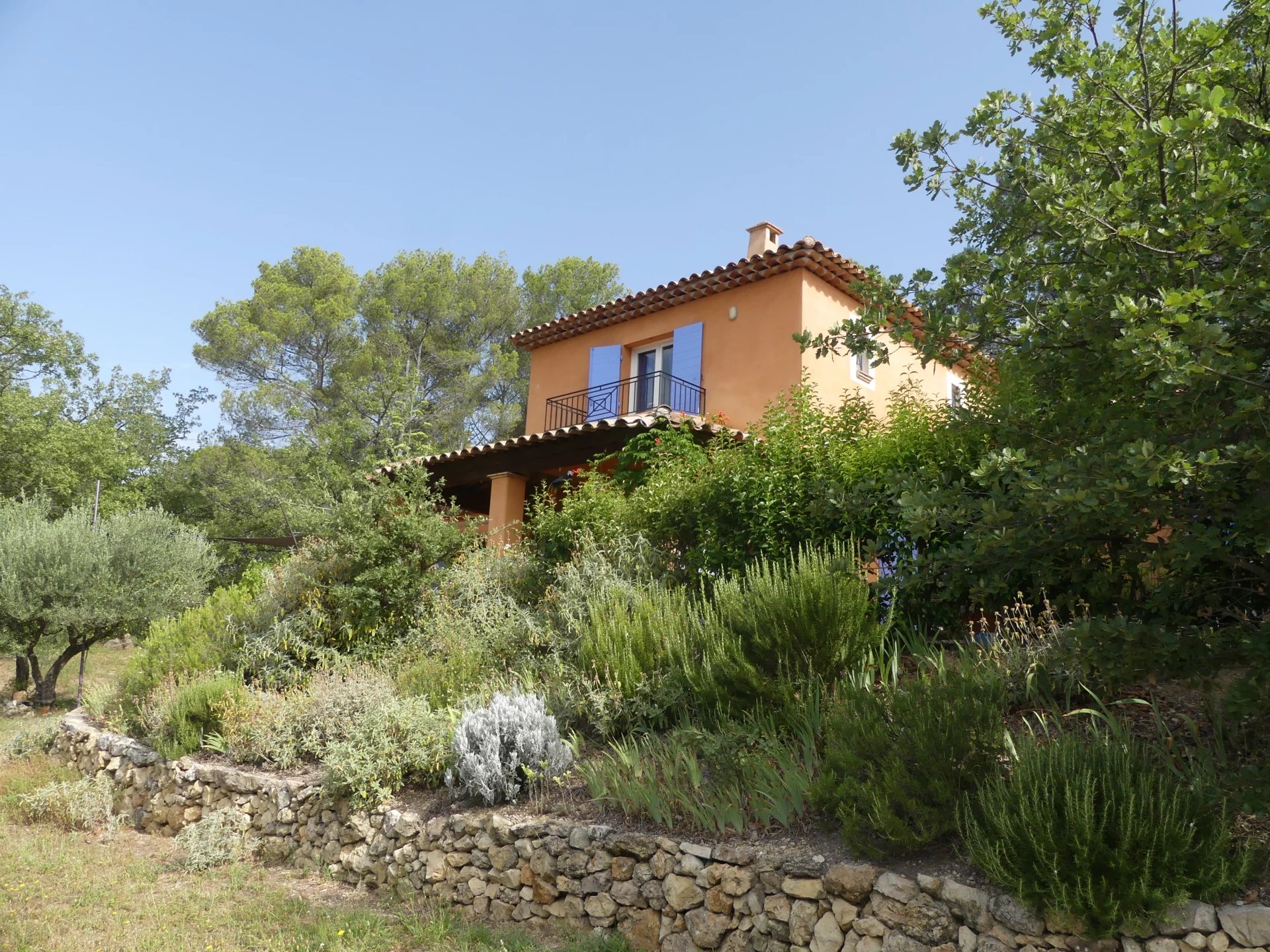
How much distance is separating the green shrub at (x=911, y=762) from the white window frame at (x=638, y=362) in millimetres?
11071

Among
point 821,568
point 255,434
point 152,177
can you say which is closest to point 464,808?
point 821,568

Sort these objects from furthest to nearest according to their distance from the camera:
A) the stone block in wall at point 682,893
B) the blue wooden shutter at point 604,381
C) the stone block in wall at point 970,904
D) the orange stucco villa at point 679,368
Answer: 1. the blue wooden shutter at point 604,381
2. the orange stucco villa at point 679,368
3. the stone block in wall at point 682,893
4. the stone block in wall at point 970,904

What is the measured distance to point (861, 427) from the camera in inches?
307

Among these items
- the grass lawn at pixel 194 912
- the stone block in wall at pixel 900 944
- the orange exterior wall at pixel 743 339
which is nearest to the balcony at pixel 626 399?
the orange exterior wall at pixel 743 339

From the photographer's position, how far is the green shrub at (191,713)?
8.49 m

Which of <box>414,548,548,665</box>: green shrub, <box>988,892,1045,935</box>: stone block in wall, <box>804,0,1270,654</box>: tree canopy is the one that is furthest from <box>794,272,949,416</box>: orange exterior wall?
<box>988,892,1045,935</box>: stone block in wall

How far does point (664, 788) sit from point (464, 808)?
1.68m

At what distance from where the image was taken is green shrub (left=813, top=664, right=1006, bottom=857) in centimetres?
410

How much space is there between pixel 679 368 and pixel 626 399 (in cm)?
142

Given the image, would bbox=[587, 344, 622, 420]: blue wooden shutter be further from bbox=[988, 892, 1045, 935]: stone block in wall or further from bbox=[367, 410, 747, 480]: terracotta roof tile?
bbox=[988, 892, 1045, 935]: stone block in wall

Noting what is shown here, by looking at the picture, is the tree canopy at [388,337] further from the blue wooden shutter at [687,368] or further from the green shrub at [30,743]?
the green shrub at [30,743]

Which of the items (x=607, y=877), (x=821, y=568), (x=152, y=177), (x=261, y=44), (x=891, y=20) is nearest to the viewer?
(x=607, y=877)

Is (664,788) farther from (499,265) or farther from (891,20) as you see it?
(499,265)

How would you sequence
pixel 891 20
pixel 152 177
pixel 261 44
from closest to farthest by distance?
pixel 891 20, pixel 261 44, pixel 152 177
